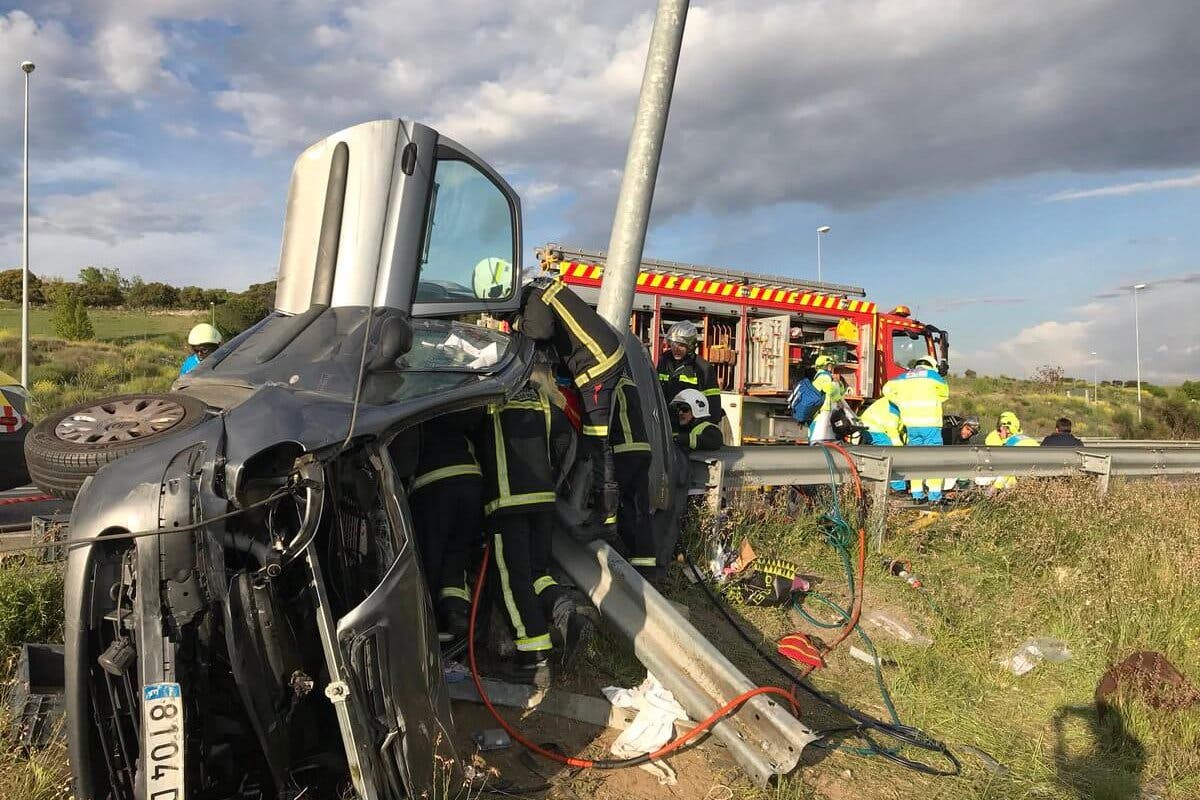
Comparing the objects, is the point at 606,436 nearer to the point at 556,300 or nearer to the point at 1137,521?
the point at 556,300

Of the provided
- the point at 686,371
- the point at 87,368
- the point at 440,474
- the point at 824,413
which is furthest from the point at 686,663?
the point at 87,368

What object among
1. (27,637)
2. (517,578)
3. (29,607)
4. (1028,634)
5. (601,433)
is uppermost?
(601,433)

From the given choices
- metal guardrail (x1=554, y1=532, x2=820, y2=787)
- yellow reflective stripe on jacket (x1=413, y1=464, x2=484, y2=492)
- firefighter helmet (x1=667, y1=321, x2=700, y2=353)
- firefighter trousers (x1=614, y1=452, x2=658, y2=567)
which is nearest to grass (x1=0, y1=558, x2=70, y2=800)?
yellow reflective stripe on jacket (x1=413, y1=464, x2=484, y2=492)

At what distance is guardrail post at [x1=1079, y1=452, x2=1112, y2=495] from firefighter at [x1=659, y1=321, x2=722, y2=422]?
355 cm

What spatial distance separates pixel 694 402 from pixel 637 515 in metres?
1.50

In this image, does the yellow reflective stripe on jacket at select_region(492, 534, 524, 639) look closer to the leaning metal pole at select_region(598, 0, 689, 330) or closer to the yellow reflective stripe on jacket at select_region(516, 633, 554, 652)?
the yellow reflective stripe on jacket at select_region(516, 633, 554, 652)

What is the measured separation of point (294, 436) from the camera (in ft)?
7.34

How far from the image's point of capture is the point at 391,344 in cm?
275

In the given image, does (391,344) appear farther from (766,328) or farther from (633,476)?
(766,328)

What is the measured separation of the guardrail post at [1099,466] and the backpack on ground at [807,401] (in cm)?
252

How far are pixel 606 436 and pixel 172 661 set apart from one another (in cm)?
240

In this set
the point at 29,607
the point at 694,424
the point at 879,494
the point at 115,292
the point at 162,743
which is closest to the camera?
the point at 162,743

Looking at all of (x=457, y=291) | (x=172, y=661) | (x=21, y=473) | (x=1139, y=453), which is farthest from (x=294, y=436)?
(x=1139, y=453)

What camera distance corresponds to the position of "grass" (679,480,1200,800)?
362 centimetres
